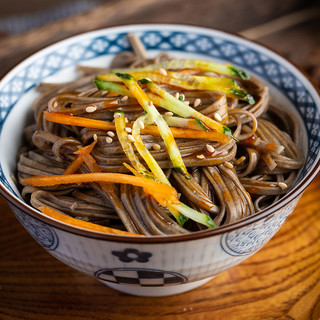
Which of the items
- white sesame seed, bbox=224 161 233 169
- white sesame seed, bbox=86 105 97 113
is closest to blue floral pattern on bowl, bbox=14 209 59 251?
white sesame seed, bbox=86 105 97 113

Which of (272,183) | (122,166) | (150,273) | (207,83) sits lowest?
(150,273)

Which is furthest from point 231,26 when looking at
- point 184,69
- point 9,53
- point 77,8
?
point 184,69

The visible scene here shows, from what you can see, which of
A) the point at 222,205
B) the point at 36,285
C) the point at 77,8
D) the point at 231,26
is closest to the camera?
the point at 222,205

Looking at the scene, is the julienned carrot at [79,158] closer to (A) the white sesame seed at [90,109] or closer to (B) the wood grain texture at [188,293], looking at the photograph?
(A) the white sesame seed at [90,109]

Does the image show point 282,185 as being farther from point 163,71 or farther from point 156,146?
point 163,71

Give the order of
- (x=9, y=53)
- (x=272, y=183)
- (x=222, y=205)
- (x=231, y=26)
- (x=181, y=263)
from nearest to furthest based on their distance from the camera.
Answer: (x=181, y=263) → (x=222, y=205) → (x=272, y=183) → (x=9, y=53) → (x=231, y=26)

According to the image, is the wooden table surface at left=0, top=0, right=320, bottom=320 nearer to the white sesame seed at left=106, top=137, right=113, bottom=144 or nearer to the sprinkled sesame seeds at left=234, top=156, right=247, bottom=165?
the sprinkled sesame seeds at left=234, top=156, right=247, bottom=165

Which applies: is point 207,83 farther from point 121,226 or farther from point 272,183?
point 121,226
